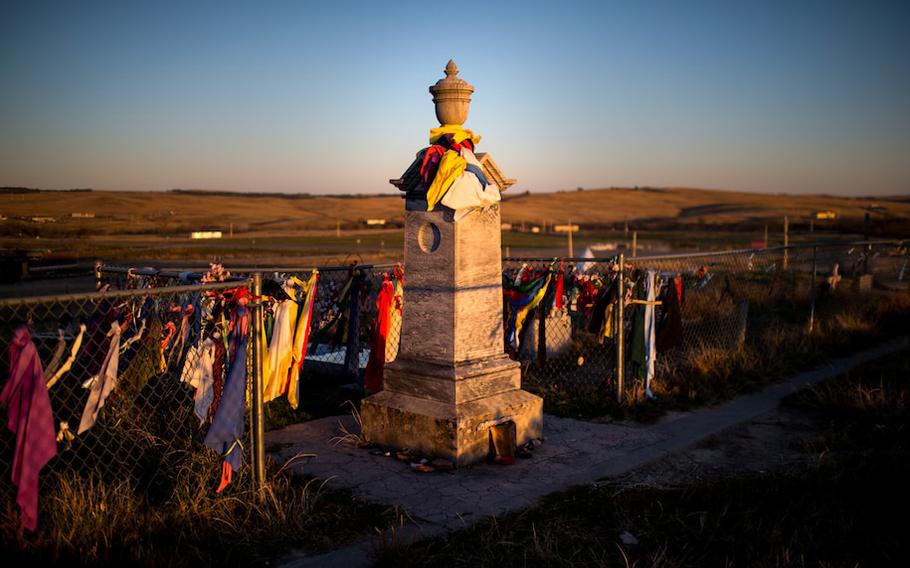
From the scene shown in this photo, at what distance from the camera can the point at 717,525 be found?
4512mm

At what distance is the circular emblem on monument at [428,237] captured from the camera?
6.17 m

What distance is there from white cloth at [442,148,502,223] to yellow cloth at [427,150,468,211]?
0.04 meters

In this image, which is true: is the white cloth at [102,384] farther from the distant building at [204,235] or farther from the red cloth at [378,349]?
the distant building at [204,235]

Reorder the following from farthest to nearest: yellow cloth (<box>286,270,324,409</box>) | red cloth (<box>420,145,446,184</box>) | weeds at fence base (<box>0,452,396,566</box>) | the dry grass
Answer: the dry grass → yellow cloth (<box>286,270,324,409</box>) → red cloth (<box>420,145,446,184</box>) → weeds at fence base (<box>0,452,396,566</box>)

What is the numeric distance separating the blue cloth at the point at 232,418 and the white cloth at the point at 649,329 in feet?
15.7

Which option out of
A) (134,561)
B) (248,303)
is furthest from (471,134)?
(134,561)

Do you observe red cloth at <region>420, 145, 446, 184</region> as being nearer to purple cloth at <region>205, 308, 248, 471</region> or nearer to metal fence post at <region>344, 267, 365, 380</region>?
purple cloth at <region>205, 308, 248, 471</region>

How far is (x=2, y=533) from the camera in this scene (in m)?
3.88

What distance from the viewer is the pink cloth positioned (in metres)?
3.77

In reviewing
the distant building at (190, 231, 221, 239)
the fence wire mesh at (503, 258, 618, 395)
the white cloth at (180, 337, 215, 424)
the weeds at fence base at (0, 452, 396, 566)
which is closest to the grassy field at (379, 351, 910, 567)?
the weeds at fence base at (0, 452, 396, 566)

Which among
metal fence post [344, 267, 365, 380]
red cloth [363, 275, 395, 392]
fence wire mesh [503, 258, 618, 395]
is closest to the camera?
red cloth [363, 275, 395, 392]

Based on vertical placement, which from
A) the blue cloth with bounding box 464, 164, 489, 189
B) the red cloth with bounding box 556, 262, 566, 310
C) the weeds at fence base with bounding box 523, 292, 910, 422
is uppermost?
A: the blue cloth with bounding box 464, 164, 489, 189

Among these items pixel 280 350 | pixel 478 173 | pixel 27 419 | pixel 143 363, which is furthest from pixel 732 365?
pixel 27 419

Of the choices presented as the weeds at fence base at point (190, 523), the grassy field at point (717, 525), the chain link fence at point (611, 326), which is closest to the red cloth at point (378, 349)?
the chain link fence at point (611, 326)
